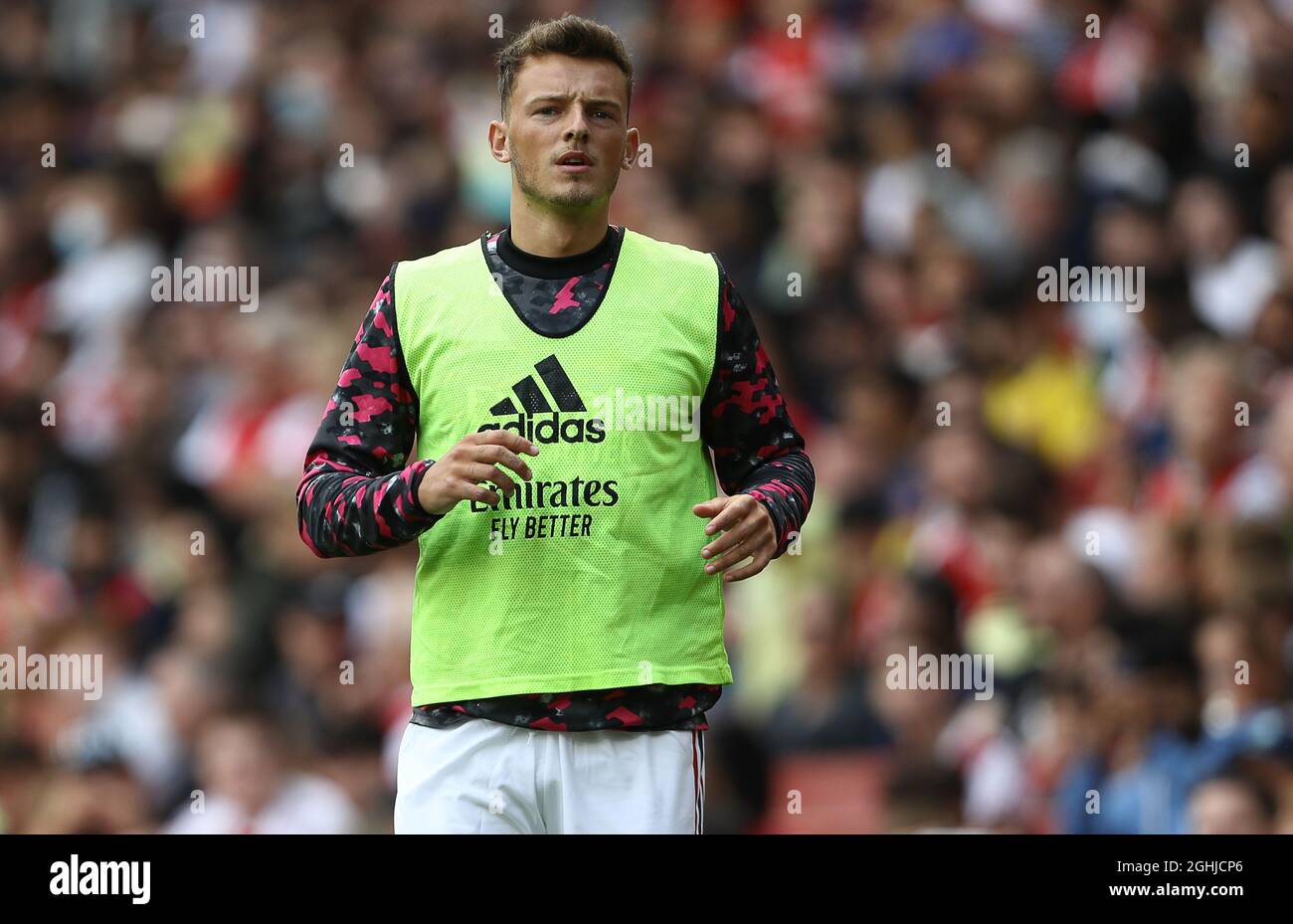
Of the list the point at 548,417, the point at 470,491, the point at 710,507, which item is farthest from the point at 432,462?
the point at 710,507

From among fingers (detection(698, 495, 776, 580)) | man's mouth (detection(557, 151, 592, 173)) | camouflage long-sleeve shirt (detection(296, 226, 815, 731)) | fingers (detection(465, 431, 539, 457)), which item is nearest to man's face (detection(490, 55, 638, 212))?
man's mouth (detection(557, 151, 592, 173))

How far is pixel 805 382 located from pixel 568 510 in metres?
4.13

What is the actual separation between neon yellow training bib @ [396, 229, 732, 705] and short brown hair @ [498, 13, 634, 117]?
40 cm

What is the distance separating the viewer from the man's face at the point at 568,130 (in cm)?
320

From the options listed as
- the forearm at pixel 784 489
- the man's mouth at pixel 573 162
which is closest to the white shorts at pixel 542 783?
the forearm at pixel 784 489

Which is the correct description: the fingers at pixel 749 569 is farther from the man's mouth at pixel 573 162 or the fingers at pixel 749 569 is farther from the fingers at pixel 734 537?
the man's mouth at pixel 573 162

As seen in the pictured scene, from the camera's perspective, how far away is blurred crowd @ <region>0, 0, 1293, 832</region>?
19.8ft

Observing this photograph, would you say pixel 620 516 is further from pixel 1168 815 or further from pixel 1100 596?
pixel 1100 596

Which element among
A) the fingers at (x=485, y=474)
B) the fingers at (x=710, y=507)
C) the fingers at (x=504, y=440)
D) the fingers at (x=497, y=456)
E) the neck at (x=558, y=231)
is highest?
the neck at (x=558, y=231)

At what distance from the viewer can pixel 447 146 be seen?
8.40 m

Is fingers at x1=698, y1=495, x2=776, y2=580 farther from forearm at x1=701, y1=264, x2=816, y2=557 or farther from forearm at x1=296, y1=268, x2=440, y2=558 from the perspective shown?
forearm at x1=296, y1=268, x2=440, y2=558

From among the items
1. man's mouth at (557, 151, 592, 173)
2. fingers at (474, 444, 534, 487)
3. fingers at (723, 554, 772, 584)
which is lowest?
fingers at (723, 554, 772, 584)

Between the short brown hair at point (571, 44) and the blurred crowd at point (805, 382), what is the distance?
282cm

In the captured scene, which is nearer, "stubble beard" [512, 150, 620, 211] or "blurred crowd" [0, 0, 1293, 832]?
"stubble beard" [512, 150, 620, 211]
